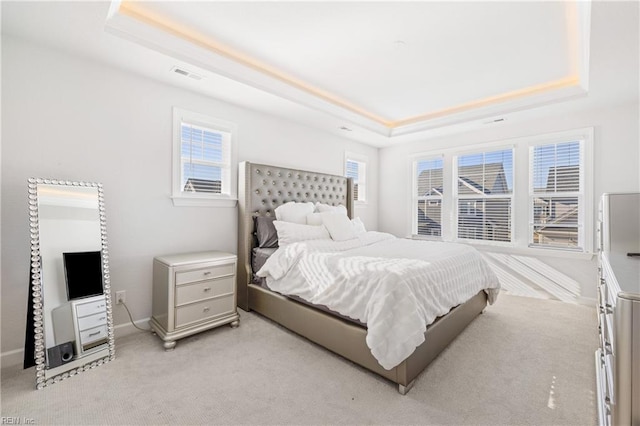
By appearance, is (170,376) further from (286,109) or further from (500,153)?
(500,153)

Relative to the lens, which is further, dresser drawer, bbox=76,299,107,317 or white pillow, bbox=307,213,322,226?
white pillow, bbox=307,213,322,226

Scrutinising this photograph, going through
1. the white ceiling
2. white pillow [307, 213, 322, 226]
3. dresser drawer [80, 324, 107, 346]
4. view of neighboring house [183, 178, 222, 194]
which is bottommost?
dresser drawer [80, 324, 107, 346]

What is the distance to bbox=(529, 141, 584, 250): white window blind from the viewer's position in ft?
11.5

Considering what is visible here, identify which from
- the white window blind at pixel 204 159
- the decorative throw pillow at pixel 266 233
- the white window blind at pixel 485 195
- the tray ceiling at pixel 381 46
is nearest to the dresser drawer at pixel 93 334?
the white window blind at pixel 204 159

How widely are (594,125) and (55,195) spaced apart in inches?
219

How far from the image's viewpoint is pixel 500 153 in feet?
13.4

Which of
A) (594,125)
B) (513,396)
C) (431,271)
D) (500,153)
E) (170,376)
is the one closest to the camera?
(513,396)

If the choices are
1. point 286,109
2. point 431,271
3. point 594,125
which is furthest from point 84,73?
point 594,125

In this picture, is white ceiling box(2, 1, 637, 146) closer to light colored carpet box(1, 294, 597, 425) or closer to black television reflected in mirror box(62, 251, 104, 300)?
black television reflected in mirror box(62, 251, 104, 300)

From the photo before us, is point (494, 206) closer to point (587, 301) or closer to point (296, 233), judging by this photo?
point (587, 301)

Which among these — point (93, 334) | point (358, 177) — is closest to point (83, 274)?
point (93, 334)

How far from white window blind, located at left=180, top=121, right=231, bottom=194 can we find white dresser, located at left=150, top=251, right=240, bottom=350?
2.75 feet

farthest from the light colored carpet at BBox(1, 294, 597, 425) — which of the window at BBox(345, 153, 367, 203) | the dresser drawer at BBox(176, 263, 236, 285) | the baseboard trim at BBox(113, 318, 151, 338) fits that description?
the window at BBox(345, 153, 367, 203)

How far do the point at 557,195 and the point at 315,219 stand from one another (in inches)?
127
